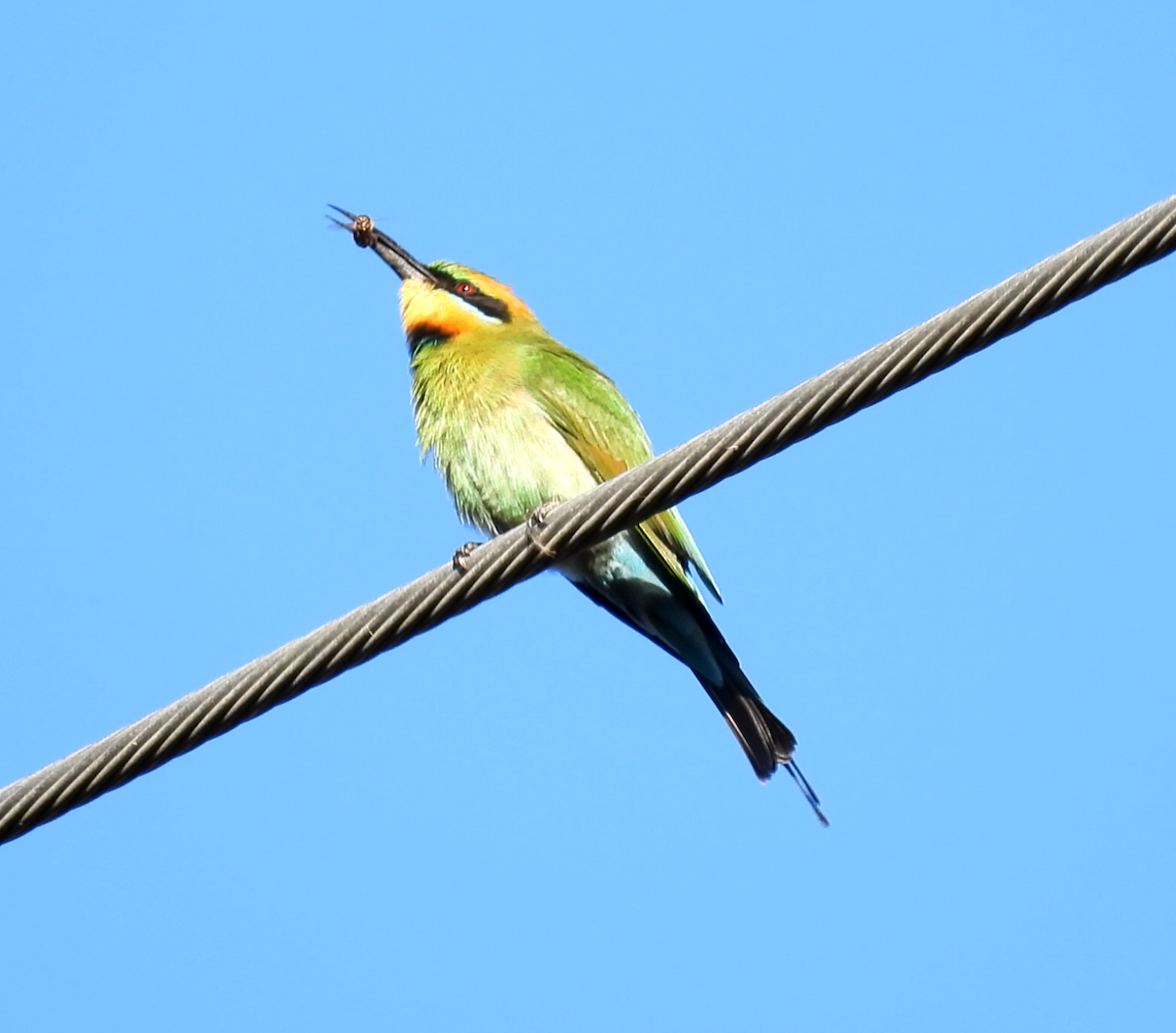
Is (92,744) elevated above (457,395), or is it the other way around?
(457,395)

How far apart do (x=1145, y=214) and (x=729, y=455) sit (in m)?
0.74

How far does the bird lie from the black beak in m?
0.36

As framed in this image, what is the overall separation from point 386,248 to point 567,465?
1.43 metres

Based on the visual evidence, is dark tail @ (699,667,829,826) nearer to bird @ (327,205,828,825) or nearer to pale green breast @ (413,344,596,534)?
bird @ (327,205,828,825)

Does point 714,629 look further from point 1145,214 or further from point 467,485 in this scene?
point 1145,214

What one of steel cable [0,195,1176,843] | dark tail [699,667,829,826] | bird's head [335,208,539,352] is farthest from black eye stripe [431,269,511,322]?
steel cable [0,195,1176,843]

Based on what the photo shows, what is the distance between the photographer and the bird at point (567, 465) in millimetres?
4238

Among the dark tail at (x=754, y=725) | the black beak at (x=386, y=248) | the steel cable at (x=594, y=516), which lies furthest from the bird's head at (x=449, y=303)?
the steel cable at (x=594, y=516)

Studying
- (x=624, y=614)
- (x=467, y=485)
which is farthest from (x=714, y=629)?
(x=467, y=485)

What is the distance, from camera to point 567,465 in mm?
4367

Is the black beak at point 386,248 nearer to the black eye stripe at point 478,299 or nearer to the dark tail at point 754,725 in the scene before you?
the black eye stripe at point 478,299

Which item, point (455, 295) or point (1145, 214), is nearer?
point (1145, 214)

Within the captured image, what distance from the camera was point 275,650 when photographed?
269cm

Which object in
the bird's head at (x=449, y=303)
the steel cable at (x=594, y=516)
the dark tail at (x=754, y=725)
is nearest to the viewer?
the steel cable at (x=594, y=516)
